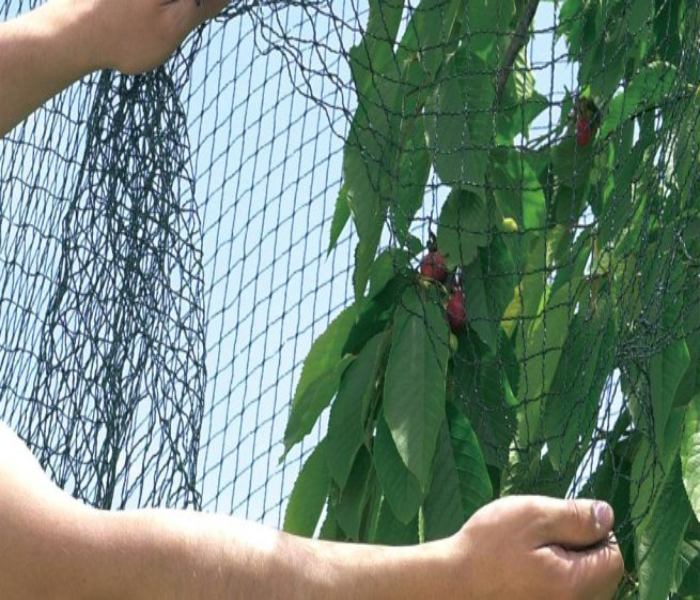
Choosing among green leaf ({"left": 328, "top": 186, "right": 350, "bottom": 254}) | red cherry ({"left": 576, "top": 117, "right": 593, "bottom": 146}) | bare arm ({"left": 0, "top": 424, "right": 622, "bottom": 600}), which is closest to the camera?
bare arm ({"left": 0, "top": 424, "right": 622, "bottom": 600})

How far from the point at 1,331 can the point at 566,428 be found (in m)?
0.67

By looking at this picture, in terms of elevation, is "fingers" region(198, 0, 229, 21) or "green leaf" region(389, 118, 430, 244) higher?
"fingers" region(198, 0, 229, 21)

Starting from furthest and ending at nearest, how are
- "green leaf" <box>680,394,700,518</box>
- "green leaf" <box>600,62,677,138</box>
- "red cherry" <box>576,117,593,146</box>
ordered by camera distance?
"red cherry" <box>576,117,593,146</box>, "green leaf" <box>600,62,677,138</box>, "green leaf" <box>680,394,700,518</box>

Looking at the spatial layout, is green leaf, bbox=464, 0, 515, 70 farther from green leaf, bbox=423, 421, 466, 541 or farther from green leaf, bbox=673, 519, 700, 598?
green leaf, bbox=673, 519, 700, 598

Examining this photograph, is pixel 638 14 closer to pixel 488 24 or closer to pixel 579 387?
pixel 488 24

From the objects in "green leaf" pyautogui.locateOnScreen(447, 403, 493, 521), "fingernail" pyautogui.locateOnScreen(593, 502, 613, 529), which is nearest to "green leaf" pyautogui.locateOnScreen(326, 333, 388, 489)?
"green leaf" pyautogui.locateOnScreen(447, 403, 493, 521)

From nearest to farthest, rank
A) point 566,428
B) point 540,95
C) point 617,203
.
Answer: point 566,428
point 617,203
point 540,95

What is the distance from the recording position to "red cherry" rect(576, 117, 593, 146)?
1891 mm

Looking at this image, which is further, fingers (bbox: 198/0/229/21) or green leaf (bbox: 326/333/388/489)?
green leaf (bbox: 326/333/388/489)

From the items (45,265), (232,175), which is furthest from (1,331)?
(232,175)

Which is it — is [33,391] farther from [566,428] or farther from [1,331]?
[566,428]

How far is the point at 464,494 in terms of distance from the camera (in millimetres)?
1707

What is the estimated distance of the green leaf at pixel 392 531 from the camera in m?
1.75

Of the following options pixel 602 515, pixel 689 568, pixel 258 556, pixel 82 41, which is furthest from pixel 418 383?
pixel 258 556
